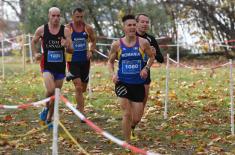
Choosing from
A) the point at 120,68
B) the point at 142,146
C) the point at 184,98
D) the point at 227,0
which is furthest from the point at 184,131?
the point at 227,0

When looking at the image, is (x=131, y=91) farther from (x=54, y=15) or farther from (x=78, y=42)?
(x=78, y=42)

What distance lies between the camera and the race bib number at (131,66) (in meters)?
7.89

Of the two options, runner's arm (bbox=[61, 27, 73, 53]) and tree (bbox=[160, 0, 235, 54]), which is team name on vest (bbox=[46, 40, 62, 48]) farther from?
tree (bbox=[160, 0, 235, 54])

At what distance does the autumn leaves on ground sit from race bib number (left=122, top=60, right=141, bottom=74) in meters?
1.11

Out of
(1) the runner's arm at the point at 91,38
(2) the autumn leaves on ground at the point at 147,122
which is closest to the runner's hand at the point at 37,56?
(2) the autumn leaves on ground at the point at 147,122

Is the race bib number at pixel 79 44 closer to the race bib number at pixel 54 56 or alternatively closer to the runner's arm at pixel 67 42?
the runner's arm at pixel 67 42

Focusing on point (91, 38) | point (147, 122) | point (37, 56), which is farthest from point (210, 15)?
point (37, 56)

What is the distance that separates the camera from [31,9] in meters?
28.6

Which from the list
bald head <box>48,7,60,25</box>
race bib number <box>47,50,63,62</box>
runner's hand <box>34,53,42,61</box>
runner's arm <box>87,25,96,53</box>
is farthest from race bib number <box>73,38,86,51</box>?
runner's hand <box>34,53,42,61</box>

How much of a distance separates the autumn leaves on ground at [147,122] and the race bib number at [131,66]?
1.11 meters

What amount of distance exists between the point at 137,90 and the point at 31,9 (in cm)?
2142

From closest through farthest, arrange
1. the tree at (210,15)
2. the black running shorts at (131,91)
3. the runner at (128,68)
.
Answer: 1. the runner at (128,68)
2. the black running shorts at (131,91)
3. the tree at (210,15)

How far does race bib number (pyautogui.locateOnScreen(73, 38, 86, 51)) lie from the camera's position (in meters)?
10.1

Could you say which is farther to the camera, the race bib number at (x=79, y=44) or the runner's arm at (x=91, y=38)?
the runner's arm at (x=91, y=38)
